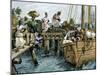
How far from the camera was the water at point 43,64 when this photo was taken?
6.51 feet

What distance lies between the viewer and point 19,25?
6.50ft

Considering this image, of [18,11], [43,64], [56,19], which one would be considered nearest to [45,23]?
[56,19]

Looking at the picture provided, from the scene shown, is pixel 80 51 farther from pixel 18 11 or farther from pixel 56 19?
pixel 18 11

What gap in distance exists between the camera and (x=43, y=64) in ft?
6.72

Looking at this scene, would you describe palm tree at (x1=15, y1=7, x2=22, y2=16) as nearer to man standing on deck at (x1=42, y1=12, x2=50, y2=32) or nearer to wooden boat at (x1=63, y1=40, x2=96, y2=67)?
man standing on deck at (x1=42, y1=12, x2=50, y2=32)

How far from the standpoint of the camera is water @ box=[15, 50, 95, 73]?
1984 mm

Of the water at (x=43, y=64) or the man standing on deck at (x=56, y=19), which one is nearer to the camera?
the water at (x=43, y=64)

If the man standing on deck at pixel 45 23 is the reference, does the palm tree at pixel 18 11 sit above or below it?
above

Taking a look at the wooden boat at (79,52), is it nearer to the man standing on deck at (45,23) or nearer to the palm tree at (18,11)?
the man standing on deck at (45,23)

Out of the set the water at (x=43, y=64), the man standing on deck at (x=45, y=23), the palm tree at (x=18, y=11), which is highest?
the palm tree at (x=18, y=11)

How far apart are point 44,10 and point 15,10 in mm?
283

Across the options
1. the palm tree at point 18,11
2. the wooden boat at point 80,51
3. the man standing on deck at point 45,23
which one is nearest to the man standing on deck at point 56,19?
the man standing on deck at point 45,23

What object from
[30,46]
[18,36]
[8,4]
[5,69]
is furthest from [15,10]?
[5,69]

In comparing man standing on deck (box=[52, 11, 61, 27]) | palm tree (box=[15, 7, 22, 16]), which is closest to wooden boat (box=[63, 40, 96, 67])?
man standing on deck (box=[52, 11, 61, 27])
